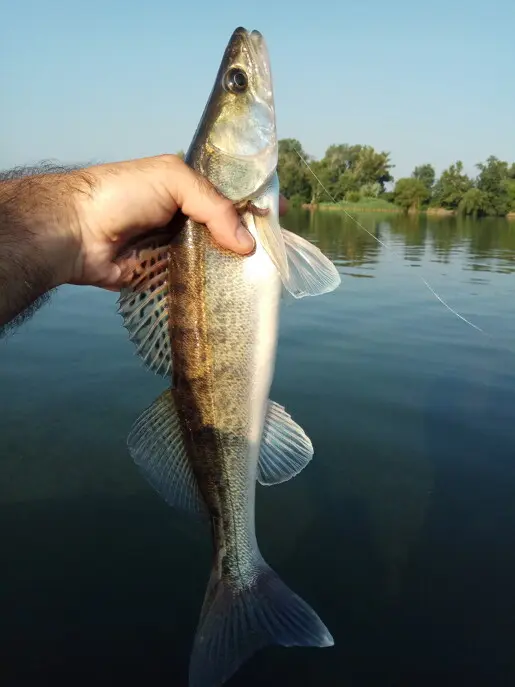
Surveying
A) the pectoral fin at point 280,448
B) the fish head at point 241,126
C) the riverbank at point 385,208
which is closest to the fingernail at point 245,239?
the fish head at point 241,126

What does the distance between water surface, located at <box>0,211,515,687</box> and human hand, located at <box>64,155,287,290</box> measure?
2.65 meters

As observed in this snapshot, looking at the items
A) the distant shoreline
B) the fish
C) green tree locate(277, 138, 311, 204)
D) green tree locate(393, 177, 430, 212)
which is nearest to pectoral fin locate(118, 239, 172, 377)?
the fish

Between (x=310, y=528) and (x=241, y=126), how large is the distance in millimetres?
3649


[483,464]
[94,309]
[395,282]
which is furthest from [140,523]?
[395,282]

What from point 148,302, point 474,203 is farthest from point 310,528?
point 474,203

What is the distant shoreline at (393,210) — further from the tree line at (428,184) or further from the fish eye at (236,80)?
the fish eye at (236,80)

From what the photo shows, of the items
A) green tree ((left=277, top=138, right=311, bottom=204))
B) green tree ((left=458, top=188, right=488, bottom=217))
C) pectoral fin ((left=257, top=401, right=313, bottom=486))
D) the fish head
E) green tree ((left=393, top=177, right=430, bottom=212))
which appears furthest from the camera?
green tree ((left=393, top=177, right=430, bottom=212))

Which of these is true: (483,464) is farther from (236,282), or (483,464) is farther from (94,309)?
(94,309)

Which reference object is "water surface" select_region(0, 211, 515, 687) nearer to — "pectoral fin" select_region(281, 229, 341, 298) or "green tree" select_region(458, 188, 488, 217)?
"pectoral fin" select_region(281, 229, 341, 298)

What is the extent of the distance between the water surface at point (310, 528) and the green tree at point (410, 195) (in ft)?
283

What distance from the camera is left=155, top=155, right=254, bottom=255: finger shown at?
7.32 ft

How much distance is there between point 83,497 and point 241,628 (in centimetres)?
330

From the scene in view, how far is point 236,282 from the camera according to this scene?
2.27m

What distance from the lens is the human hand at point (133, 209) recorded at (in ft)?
7.42
